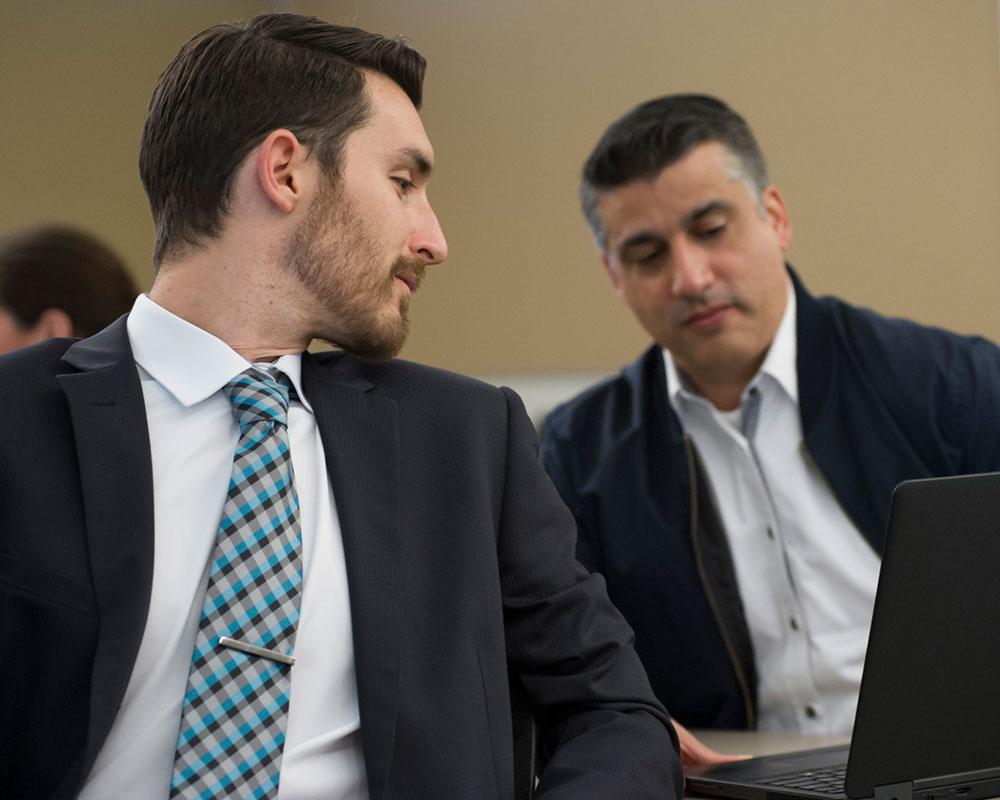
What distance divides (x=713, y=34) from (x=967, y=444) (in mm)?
1905

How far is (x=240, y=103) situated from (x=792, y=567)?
1230 mm

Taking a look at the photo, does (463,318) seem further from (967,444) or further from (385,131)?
(385,131)

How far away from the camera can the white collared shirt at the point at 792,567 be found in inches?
83.7

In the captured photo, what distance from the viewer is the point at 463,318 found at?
383 cm

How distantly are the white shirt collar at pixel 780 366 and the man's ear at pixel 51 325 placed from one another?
1.10 meters

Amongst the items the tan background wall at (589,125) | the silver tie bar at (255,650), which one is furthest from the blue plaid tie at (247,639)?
the tan background wall at (589,125)

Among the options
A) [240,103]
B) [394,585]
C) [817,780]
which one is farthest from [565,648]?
[240,103]

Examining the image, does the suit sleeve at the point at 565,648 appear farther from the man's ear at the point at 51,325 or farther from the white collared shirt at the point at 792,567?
the man's ear at the point at 51,325

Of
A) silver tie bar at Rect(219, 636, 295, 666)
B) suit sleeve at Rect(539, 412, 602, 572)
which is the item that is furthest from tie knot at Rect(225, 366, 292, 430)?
suit sleeve at Rect(539, 412, 602, 572)

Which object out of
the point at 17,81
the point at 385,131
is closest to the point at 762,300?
the point at 385,131

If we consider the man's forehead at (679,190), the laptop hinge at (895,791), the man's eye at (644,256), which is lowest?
the laptop hinge at (895,791)

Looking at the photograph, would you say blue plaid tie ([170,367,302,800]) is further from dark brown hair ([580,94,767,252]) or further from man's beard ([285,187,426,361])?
dark brown hair ([580,94,767,252])

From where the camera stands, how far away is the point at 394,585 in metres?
1.26

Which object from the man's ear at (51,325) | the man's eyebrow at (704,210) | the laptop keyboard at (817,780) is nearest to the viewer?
the laptop keyboard at (817,780)
